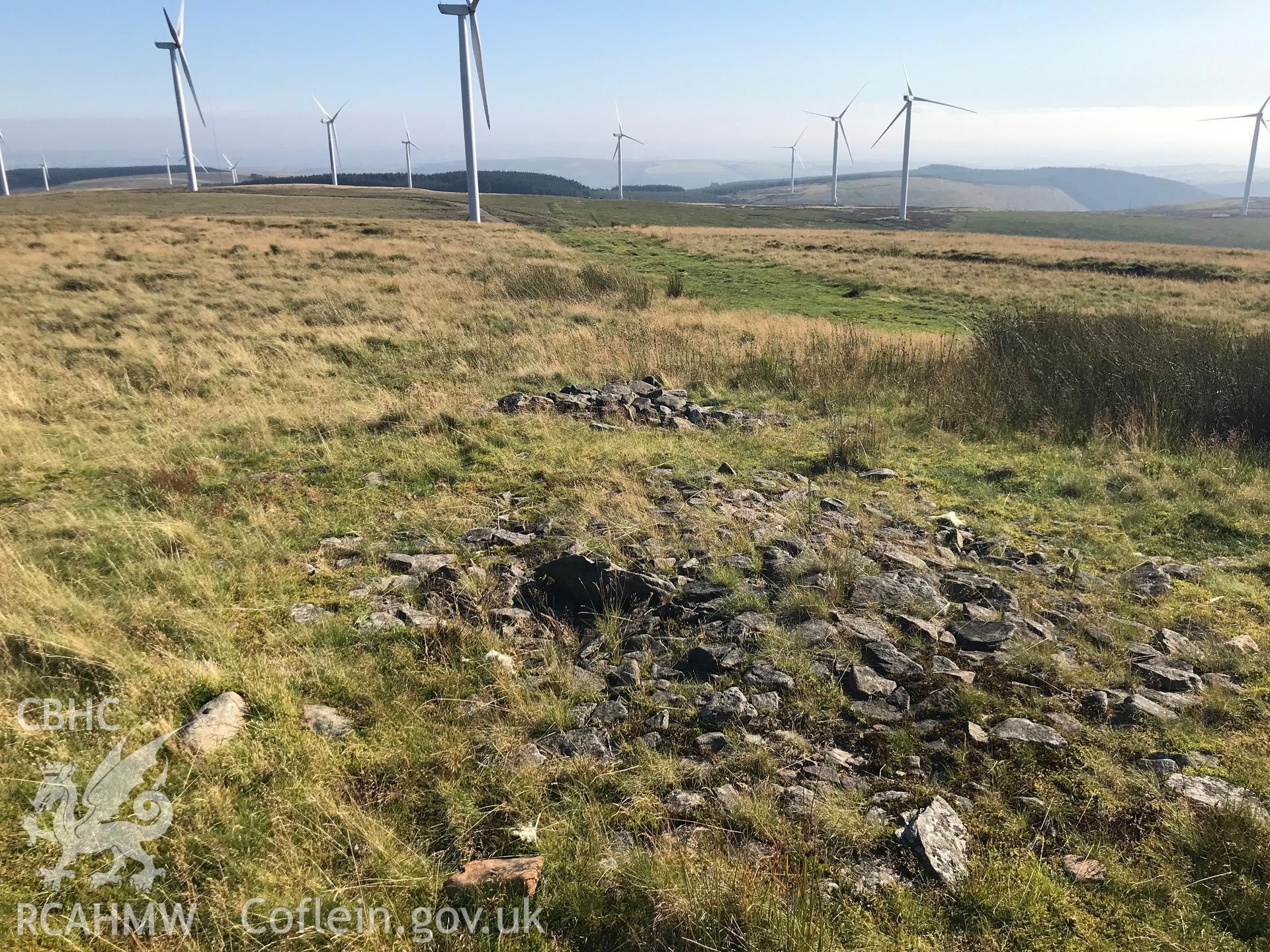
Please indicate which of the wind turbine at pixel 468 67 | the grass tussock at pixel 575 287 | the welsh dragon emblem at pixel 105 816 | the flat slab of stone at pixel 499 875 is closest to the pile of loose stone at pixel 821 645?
the flat slab of stone at pixel 499 875

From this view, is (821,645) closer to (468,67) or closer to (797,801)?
(797,801)

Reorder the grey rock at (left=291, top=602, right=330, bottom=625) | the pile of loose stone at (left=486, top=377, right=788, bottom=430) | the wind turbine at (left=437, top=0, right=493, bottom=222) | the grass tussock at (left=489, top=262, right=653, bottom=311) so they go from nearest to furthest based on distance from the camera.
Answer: the grey rock at (left=291, top=602, right=330, bottom=625) < the pile of loose stone at (left=486, top=377, right=788, bottom=430) < the grass tussock at (left=489, top=262, right=653, bottom=311) < the wind turbine at (left=437, top=0, right=493, bottom=222)

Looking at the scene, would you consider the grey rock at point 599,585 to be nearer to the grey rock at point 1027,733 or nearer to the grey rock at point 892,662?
the grey rock at point 892,662

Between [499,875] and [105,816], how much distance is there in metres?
2.24

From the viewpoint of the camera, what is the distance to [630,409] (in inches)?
509

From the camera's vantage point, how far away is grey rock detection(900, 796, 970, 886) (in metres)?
3.71

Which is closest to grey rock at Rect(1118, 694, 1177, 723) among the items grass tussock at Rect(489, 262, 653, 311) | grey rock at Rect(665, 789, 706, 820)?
grey rock at Rect(665, 789, 706, 820)

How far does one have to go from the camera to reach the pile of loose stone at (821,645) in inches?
176

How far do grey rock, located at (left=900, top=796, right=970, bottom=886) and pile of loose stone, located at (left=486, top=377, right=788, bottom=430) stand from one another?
8.88m

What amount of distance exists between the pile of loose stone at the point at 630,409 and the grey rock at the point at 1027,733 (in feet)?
Result: 26.3

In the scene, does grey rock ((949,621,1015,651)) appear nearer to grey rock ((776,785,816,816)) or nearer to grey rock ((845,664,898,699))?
grey rock ((845,664,898,699))

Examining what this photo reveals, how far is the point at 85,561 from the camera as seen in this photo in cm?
699

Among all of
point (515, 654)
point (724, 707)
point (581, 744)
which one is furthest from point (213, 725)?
point (724, 707)

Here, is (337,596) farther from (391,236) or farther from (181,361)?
(391,236)
